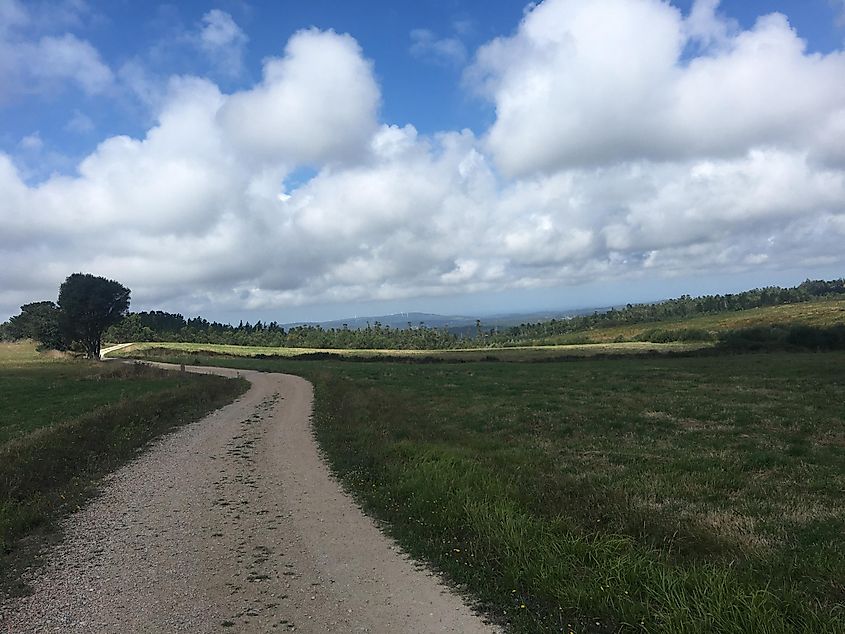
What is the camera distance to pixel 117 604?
6.18m

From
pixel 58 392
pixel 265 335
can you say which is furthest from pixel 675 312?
pixel 58 392

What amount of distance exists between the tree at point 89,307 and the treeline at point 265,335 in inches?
2131

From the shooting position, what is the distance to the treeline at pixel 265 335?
14412 cm

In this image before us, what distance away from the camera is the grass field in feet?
18.2

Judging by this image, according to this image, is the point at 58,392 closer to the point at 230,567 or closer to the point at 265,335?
the point at 230,567

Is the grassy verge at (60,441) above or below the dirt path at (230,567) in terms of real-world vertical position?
above

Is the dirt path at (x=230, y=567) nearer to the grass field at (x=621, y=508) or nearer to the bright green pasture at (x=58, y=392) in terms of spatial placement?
the grass field at (x=621, y=508)

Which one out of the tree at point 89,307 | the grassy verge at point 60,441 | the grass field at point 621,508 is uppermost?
the tree at point 89,307

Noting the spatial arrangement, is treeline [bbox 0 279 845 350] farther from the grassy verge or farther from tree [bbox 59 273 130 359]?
the grassy verge

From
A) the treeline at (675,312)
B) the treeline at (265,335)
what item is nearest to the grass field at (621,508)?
the treeline at (265,335)

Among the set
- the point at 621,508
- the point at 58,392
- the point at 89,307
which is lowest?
the point at 621,508

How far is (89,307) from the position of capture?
8106 centimetres

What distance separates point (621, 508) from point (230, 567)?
20.8ft

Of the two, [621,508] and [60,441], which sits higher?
[60,441]
